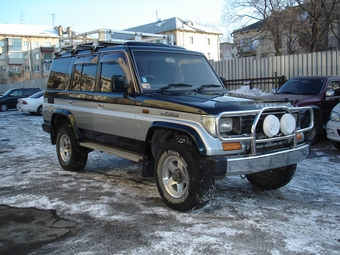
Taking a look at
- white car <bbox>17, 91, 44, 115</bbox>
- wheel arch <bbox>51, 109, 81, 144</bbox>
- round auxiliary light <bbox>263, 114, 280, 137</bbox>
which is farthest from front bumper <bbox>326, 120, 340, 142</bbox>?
white car <bbox>17, 91, 44, 115</bbox>

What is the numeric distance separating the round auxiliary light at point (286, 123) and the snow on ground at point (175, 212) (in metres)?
1.01

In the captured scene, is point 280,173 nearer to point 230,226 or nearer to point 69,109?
point 230,226

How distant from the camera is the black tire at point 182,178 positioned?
14.5ft

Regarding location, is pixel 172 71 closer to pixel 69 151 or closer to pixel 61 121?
pixel 69 151

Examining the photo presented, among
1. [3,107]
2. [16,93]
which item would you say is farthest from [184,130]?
[16,93]

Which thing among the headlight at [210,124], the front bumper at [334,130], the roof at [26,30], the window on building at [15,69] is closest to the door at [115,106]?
the headlight at [210,124]

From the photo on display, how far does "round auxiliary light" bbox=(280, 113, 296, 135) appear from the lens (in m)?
4.65

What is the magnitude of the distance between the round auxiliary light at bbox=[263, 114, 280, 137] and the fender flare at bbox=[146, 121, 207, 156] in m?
0.84

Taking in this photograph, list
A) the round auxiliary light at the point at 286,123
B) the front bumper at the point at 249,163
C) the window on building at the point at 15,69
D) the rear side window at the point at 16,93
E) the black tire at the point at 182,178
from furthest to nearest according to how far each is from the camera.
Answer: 1. the window on building at the point at 15,69
2. the rear side window at the point at 16,93
3. the round auxiliary light at the point at 286,123
4. the black tire at the point at 182,178
5. the front bumper at the point at 249,163

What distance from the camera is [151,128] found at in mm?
4965

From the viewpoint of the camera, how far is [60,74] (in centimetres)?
745

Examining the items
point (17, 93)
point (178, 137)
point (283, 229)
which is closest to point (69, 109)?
point (178, 137)

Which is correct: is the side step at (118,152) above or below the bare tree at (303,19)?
below

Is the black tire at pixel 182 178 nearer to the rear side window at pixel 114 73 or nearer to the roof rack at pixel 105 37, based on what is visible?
the rear side window at pixel 114 73
